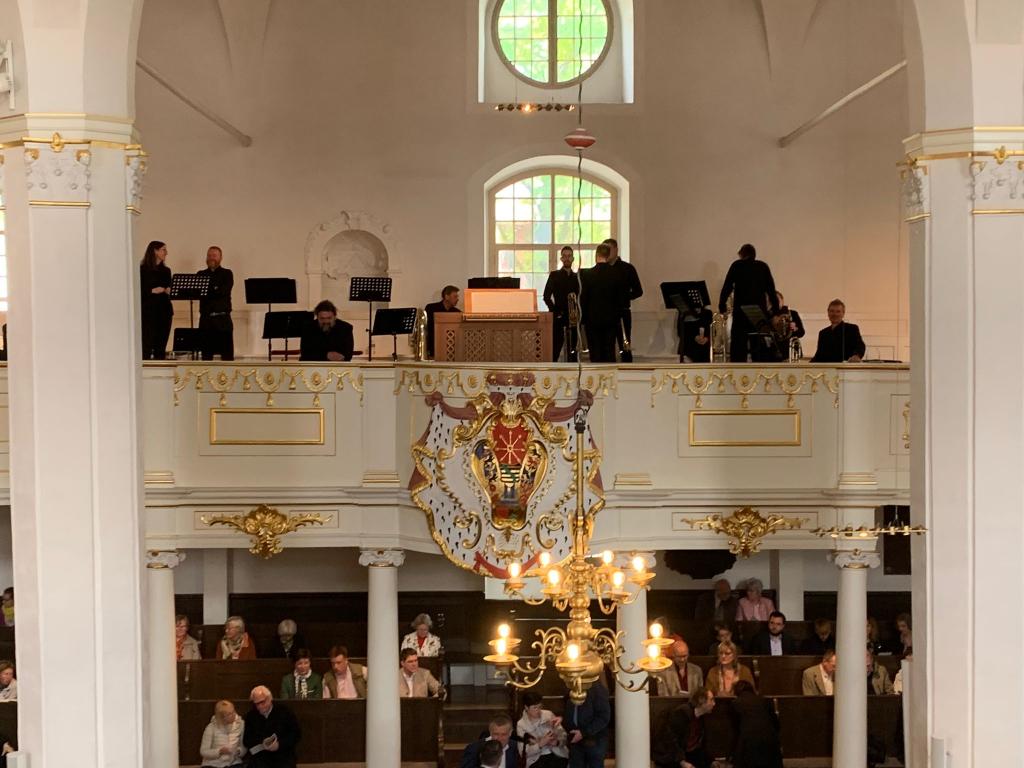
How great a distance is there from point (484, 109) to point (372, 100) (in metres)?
1.43

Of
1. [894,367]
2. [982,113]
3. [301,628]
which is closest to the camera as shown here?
[982,113]

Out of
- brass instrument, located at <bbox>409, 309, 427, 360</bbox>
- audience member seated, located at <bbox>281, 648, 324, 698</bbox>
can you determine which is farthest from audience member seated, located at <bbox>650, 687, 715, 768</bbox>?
brass instrument, located at <bbox>409, 309, 427, 360</bbox>

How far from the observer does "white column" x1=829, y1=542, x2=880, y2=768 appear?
14.4 metres

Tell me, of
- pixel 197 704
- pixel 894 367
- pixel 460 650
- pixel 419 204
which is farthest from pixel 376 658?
pixel 419 204

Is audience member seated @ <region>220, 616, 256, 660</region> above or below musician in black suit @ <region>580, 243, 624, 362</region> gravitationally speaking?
below

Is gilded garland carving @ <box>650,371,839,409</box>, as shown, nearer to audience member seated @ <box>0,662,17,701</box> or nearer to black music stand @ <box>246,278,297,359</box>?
black music stand @ <box>246,278,297,359</box>

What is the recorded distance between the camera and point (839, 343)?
15977 millimetres

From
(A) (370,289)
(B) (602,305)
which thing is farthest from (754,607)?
A: (A) (370,289)

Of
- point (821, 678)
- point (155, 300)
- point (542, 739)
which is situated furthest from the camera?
point (821, 678)

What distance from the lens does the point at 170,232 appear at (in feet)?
63.2

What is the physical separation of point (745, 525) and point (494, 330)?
9.96 ft

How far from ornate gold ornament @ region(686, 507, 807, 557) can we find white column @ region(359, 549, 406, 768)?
9.82 ft

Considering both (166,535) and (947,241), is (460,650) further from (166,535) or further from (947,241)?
(947,241)

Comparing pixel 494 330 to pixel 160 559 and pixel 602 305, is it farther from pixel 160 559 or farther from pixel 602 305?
pixel 160 559
